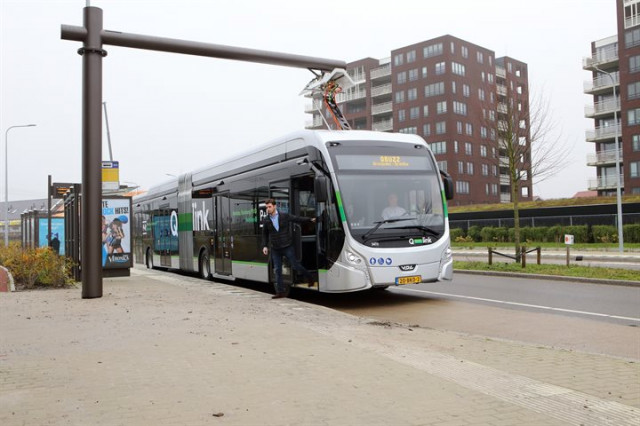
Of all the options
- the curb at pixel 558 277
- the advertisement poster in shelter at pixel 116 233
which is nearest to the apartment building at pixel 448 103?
the curb at pixel 558 277

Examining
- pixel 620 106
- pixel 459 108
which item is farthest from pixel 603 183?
pixel 459 108

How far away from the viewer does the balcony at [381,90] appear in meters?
87.8

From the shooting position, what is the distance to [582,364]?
6.00 metres

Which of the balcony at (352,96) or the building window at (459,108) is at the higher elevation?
the balcony at (352,96)

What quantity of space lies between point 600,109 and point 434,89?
2185cm

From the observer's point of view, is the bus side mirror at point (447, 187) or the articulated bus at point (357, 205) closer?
the articulated bus at point (357, 205)

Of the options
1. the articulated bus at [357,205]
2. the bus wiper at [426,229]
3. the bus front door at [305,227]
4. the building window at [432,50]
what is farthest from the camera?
the building window at [432,50]

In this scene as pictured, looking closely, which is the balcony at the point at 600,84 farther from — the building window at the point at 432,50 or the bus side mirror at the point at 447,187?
the bus side mirror at the point at 447,187

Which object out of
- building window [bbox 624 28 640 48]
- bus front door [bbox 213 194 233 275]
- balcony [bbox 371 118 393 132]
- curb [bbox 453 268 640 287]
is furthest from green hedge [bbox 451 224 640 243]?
balcony [bbox 371 118 393 132]

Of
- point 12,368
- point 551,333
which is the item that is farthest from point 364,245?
point 12,368

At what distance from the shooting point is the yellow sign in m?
11.7

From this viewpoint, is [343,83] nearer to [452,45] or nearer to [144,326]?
[144,326]

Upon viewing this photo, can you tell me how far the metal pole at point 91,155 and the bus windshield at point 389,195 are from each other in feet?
15.4

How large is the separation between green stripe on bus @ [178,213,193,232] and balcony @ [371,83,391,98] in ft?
234
